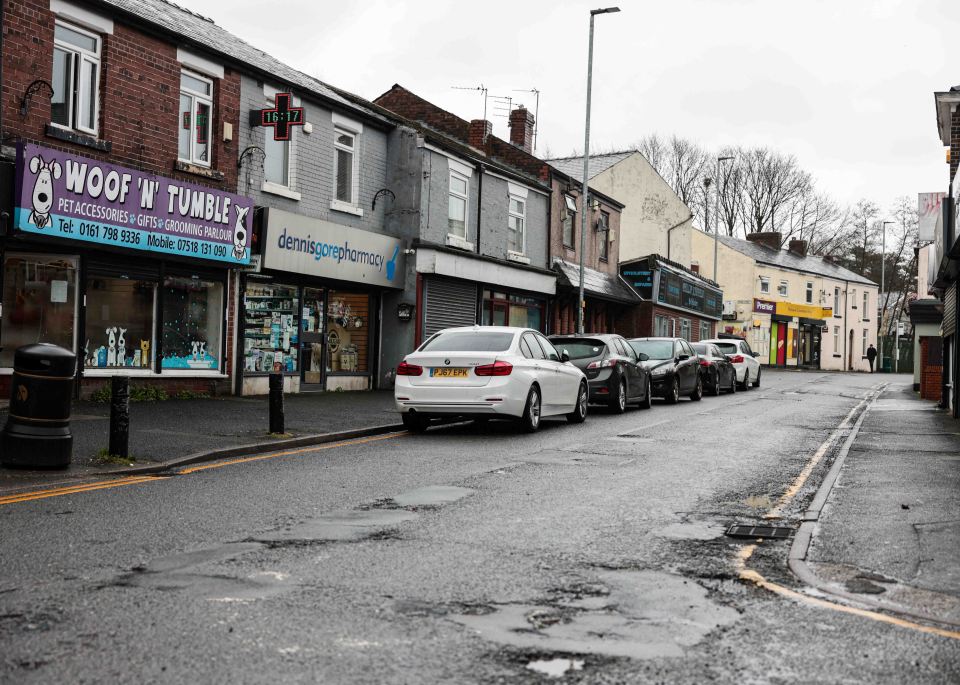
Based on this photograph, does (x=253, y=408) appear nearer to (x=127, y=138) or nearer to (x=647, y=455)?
(x=127, y=138)

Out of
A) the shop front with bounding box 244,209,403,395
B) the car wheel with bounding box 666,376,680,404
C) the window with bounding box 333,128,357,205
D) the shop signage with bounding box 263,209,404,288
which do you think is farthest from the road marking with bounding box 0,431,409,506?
the car wheel with bounding box 666,376,680,404

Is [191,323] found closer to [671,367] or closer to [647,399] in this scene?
[647,399]

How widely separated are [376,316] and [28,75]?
1070cm

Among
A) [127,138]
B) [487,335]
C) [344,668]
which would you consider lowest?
[344,668]

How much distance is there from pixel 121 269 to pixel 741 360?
20455 mm

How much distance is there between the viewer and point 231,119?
18156 millimetres

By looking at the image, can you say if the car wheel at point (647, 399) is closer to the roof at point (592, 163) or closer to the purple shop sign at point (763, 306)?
the roof at point (592, 163)

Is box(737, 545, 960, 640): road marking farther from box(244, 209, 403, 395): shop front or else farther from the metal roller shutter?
the metal roller shutter

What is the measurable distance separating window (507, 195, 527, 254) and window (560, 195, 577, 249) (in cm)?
318

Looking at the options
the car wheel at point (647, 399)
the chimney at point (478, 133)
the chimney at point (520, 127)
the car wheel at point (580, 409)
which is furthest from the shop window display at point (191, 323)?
the chimney at point (520, 127)

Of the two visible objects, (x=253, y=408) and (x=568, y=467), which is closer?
(x=568, y=467)

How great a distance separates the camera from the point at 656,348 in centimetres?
2330

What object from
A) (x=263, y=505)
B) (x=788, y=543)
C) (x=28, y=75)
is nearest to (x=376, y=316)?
(x=28, y=75)

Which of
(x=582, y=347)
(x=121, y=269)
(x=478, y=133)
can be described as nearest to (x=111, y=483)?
(x=121, y=269)
